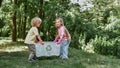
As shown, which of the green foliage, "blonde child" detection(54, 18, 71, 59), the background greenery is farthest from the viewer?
the background greenery

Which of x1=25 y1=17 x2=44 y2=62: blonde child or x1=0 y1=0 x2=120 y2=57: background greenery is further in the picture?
x1=0 y1=0 x2=120 y2=57: background greenery

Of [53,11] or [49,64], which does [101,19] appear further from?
[49,64]

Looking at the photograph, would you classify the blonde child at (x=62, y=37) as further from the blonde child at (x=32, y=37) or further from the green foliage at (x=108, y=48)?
the green foliage at (x=108, y=48)

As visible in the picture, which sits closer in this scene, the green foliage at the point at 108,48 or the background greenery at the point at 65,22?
the green foliage at the point at 108,48

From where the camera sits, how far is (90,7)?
3130cm

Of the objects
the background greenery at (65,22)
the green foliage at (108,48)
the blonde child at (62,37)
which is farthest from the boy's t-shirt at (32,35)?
the background greenery at (65,22)

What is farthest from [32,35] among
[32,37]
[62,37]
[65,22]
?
[65,22]

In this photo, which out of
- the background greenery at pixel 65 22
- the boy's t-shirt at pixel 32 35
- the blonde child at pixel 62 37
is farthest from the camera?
the background greenery at pixel 65 22

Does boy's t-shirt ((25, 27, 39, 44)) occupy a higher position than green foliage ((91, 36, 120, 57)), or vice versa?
boy's t-shirt ((25, 27, 39, 44))

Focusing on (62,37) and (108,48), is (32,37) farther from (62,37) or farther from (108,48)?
(108,48)

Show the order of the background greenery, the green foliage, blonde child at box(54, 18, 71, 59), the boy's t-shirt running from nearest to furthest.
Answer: the boy's t-shirt < blonde child at box(54, 18, 71, 59) < the green foliage < the background greenery

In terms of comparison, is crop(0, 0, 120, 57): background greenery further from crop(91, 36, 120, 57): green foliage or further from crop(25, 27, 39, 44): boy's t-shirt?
crop(25, 27, 39, 44): boy's t-shirt

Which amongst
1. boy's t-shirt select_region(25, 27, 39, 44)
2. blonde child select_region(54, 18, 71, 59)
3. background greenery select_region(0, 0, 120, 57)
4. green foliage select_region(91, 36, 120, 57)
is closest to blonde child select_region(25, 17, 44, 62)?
boy's t-shirt select_region(25, 27, 39, 44)

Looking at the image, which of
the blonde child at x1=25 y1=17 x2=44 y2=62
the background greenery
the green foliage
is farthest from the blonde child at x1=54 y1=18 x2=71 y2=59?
the background greenery
